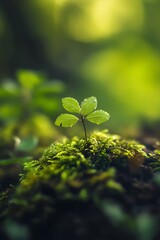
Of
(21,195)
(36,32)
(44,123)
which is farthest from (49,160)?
(36,32)

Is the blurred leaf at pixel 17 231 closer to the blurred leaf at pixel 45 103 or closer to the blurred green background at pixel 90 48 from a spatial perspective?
the blurred leaf at pixel 45 103

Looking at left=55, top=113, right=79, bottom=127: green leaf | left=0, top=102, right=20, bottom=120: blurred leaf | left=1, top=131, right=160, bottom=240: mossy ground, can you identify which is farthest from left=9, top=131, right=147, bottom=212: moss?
left=0, top=102, right=20, bottom=120: blurred leaf

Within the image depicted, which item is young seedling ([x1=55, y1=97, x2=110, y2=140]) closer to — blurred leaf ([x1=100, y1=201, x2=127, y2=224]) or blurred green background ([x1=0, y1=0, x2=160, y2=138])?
blurred leaf ([x1=100, y1=201, x2=127, y2=224])

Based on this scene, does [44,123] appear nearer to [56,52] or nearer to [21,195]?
[21,195]

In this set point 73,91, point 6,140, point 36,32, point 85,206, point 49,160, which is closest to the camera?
point 85,206

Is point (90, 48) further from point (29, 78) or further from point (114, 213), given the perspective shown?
point (114, 213)

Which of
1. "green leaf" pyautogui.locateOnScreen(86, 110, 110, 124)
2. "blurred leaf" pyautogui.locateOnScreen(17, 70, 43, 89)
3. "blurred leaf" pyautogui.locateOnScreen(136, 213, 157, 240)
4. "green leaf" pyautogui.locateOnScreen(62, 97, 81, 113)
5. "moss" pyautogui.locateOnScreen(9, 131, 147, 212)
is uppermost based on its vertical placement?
"blurred leaf" pyautogui.locateOnScreen(17, 70, 43, 89)

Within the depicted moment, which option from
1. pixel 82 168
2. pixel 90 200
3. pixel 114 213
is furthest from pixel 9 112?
pixel 114 213
